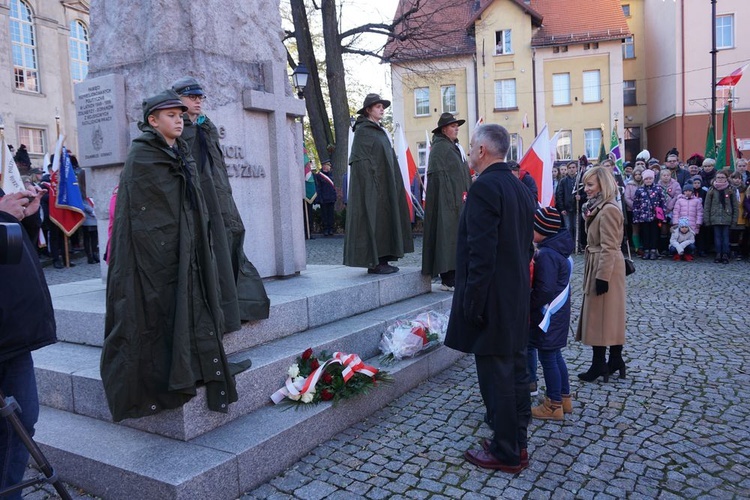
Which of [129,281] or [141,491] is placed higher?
[129,281]

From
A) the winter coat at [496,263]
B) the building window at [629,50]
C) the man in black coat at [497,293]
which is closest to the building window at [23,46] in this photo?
the man in black coat at [497,293]

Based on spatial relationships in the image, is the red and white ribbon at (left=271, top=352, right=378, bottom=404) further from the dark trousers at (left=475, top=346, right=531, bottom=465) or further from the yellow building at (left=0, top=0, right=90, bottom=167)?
the yellow building at (left=0, top=0, right=90, bottom=167)

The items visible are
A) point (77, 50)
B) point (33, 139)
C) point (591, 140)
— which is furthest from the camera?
point (591, 140)

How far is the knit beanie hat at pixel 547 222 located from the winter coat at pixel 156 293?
245cm

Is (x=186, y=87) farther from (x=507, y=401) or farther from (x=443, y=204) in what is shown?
(x=443, y=204)

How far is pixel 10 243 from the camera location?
8.16 ft

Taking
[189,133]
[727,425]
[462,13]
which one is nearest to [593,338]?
[727,425]

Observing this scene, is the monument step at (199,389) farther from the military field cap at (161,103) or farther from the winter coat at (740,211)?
the winter coat at (740,211)

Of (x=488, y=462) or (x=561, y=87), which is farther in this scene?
(x=561, y=87)

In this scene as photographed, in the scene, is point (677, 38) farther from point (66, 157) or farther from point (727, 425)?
point (727, 425)

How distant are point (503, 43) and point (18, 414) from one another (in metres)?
38.0

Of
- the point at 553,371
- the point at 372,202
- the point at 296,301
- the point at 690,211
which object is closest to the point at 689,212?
the point at 690,211

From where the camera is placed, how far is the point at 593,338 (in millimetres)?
5324

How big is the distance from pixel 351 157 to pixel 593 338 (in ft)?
10.9
